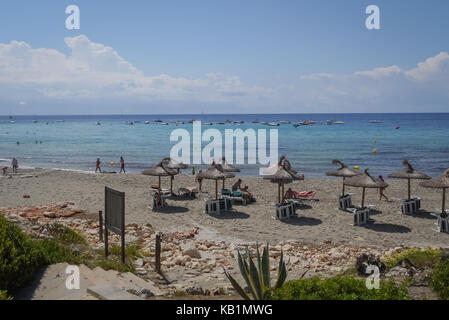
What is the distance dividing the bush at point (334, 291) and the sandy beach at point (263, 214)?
23.2ft

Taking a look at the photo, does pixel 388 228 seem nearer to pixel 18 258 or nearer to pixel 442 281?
pixel 442 281

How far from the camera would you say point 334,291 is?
4.95 m

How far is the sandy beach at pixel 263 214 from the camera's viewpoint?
12836 millimetres

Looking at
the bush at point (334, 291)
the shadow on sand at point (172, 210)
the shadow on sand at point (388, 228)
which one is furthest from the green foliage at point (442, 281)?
the shadow on sand at point (172, 210)

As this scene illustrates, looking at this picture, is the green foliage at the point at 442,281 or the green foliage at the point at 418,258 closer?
the green foliage at the point at 442,281

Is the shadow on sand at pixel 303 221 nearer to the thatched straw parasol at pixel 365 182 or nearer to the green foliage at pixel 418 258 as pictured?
the thatched straw parasol at pixel 365 182

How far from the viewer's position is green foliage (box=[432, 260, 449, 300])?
5823 mm

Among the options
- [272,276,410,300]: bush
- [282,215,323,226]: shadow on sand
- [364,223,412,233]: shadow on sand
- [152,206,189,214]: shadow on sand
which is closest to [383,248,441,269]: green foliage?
[272,276,410,300]: bush

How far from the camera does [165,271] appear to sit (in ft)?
29.7

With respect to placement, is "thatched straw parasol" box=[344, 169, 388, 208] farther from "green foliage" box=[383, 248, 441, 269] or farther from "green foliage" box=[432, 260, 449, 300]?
"green foliage" box=[432, 260, 449, 300]
